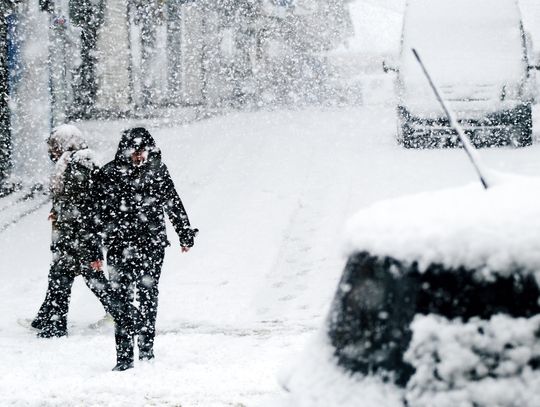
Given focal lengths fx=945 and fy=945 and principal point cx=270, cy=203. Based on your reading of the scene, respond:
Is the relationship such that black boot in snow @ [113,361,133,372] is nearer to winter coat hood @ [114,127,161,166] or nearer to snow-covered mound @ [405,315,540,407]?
winter coat hood @ [114,127,161,166]

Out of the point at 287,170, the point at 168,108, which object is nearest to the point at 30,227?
the point at 287,170

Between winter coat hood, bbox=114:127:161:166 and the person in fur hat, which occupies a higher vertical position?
winter coat hood, bbox=114:127:161:166

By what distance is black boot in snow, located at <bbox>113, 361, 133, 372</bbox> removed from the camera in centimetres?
595

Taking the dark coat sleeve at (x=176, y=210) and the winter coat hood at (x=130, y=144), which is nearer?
the winter coat hood at (x=130, y=144)

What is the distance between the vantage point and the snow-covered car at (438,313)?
6.31 ft

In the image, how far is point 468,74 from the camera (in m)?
15.7

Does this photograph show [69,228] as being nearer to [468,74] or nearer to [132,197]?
[132,197]

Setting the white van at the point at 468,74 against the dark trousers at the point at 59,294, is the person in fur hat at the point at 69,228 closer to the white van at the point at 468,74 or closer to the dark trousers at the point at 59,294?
the dark trousers at the point at 59,294

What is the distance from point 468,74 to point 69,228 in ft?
33.7

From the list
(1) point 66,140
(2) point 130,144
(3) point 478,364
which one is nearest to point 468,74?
(1) point 66,140

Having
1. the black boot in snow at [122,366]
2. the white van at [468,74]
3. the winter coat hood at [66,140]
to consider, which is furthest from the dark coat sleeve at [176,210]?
the white van at [468,74]

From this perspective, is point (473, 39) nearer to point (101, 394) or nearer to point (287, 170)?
point (287, 170)

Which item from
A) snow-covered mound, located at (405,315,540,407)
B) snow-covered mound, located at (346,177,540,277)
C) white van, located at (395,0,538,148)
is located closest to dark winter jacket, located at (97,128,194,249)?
snow-covered mound, located at (346,177,540,277)

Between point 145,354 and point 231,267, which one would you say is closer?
point 145,354
